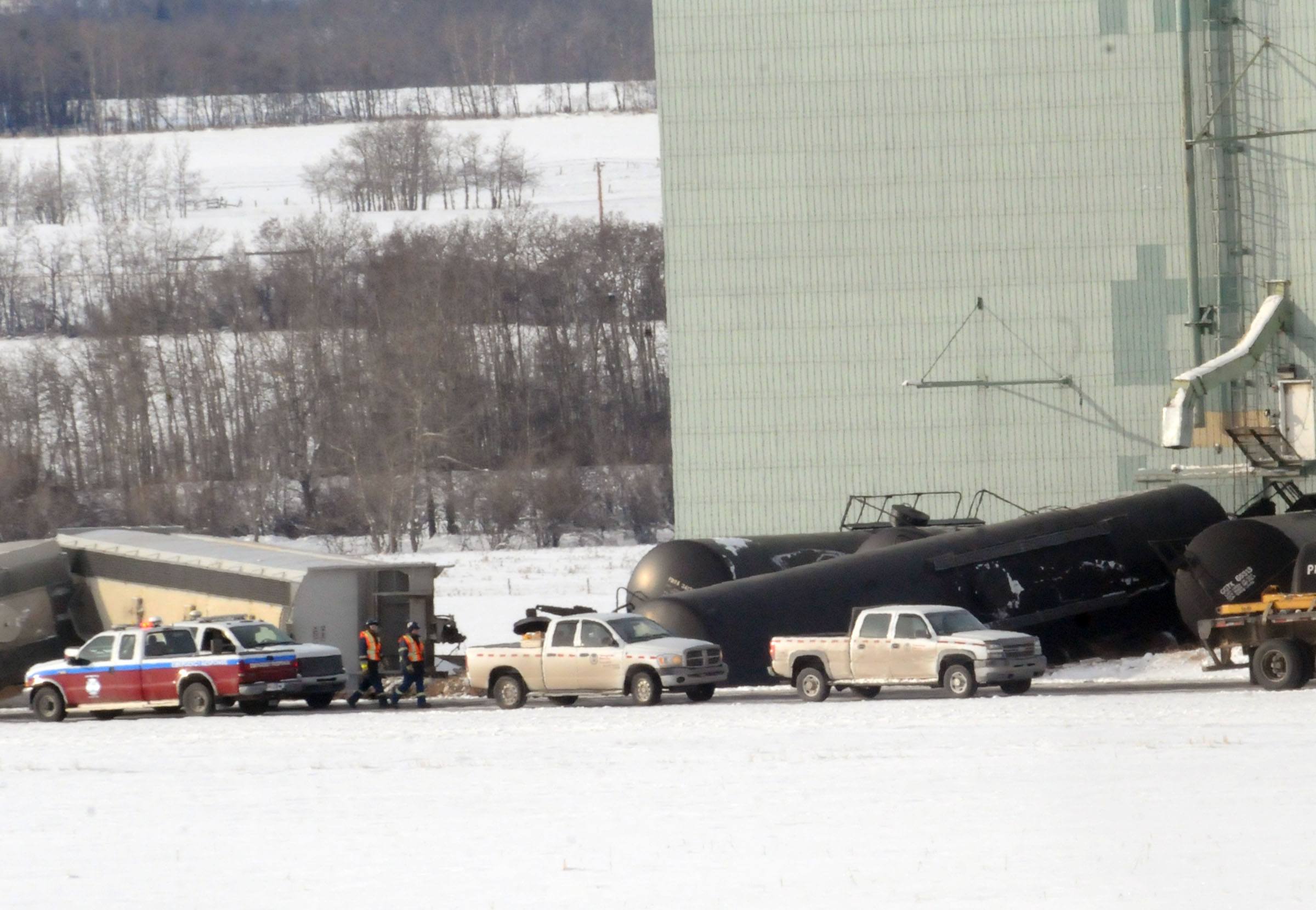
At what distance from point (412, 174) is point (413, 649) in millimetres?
128508

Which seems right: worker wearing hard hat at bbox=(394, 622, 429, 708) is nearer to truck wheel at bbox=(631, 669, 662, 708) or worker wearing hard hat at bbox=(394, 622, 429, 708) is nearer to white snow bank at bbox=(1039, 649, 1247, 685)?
truck wheel at bbox=(631, 669, 662, 708)

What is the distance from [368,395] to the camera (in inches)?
3750

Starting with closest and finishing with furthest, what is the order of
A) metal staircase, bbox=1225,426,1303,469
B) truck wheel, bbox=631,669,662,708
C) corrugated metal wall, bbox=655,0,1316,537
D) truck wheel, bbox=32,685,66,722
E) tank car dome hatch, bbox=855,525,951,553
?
1. truck wheel, bbox=631,669,662,708
2. truck wheel, bbox=32,685,66,722
3. tank car dome hatch, bbox=855,525,951,553
4. metal staircase, bbox=1225,426,1303,469
5. corrugated metal wall, bbox=655,0,1316,537

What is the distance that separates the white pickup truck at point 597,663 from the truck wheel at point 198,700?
3905 millimetres

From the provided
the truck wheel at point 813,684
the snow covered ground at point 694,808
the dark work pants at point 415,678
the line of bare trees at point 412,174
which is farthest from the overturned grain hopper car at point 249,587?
the line of bare trees at point 412,174

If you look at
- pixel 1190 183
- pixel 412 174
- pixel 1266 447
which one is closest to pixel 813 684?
pixel 1266 447

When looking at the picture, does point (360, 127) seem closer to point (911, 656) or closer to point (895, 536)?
point (895, 536)

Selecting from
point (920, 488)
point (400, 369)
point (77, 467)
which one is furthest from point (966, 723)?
point (77, 467)

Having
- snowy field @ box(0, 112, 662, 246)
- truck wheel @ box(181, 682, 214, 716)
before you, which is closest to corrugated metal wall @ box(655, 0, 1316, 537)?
truck wheel @ box(181, 682, 214, 716)

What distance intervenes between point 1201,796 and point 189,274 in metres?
103

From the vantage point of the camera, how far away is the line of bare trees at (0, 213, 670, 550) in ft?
298

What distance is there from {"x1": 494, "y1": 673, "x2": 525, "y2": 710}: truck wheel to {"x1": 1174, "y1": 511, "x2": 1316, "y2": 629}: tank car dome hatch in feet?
34.5

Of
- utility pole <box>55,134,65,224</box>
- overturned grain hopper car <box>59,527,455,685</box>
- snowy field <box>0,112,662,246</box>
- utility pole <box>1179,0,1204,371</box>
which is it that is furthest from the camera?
utility pole <box>55,134,65,224</box>

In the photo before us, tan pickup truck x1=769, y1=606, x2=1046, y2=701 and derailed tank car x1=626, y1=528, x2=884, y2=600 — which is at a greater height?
derailed tank car x1=626, y1=528, x2=884, y2=600
